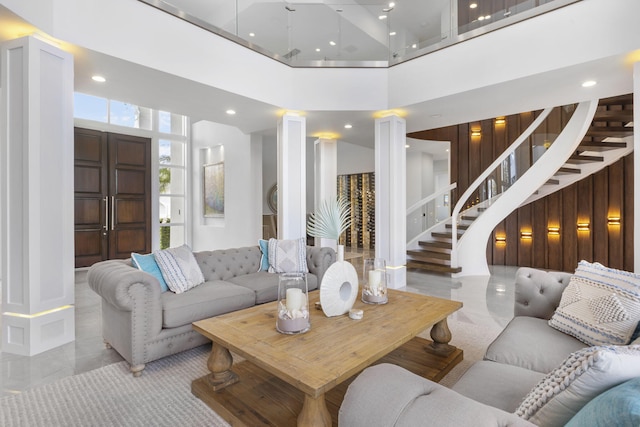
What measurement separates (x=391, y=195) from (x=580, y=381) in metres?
4.40

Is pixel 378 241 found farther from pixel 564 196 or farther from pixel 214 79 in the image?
pixel 564 196

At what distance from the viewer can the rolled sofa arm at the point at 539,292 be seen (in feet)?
7.46

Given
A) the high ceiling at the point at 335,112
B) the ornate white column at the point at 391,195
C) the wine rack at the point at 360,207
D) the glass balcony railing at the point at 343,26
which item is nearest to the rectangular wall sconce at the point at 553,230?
the high ceiling at the point at 335,112

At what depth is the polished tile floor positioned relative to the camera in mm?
2496

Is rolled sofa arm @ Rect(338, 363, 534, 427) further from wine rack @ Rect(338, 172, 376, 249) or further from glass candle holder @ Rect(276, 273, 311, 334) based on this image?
wine rack @ Rect(338, 172, 376, 249)

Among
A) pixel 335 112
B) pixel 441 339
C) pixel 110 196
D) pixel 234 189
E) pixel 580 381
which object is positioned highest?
pixel 335 112

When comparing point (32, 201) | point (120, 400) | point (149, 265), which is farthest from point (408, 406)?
point (32, 201)

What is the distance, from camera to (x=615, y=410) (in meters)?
0.70

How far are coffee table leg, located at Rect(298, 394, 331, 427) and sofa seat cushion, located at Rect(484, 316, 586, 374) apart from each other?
0.97 meters

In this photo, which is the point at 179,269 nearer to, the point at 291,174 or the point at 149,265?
the point at 149,265

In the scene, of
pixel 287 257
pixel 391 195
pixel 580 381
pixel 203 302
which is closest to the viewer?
pixel 580 381

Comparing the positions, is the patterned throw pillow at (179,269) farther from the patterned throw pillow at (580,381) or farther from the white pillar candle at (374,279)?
the patterned throw pillow at (580,381)

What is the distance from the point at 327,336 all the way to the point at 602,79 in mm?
4487

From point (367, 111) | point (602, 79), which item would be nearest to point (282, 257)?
point (367, 111)
